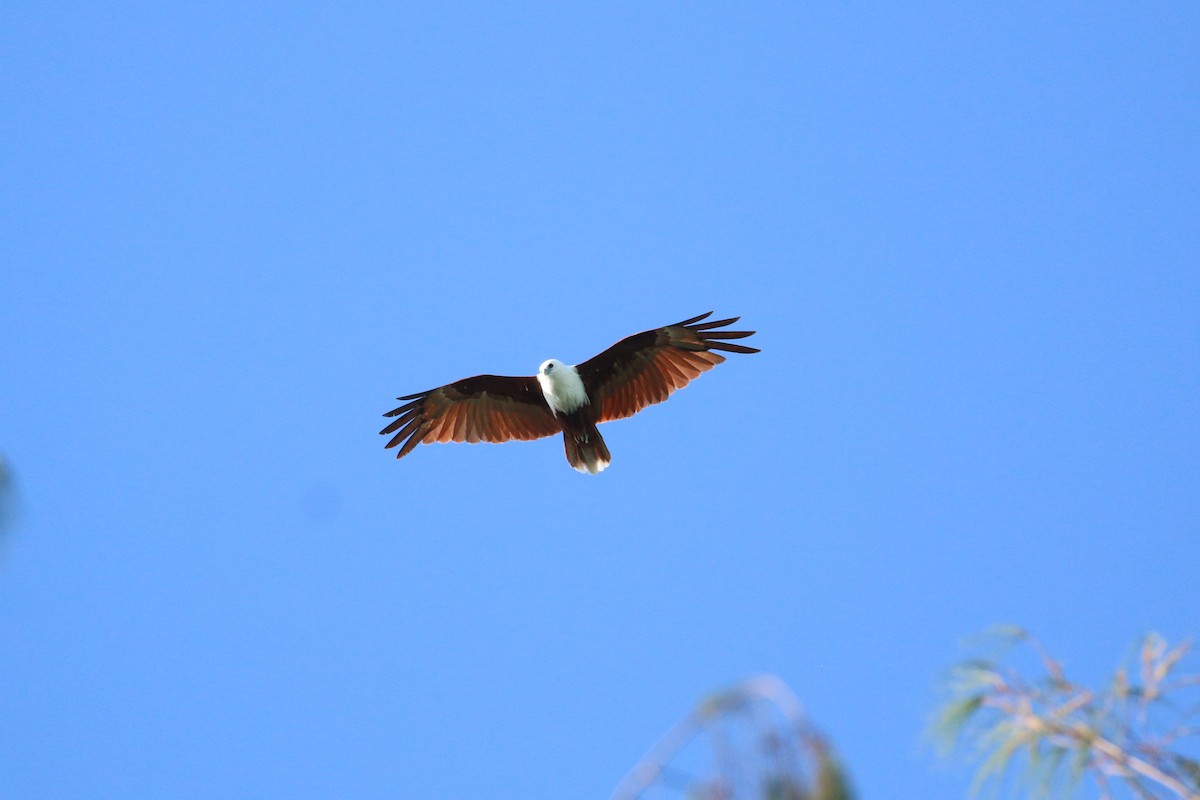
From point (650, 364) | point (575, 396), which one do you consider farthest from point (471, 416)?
point (650, 364)

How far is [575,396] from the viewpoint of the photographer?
12.9 m

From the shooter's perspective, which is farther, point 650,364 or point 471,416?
point 471,416

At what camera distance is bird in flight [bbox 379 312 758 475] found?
12836 millimetres

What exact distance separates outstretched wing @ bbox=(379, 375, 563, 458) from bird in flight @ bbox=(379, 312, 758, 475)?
0.04 ft

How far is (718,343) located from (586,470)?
2.02m

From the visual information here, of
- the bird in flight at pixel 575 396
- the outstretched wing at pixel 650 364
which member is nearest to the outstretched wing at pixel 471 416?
the bird in flight at pixel 575 396

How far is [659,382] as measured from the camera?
13.2m

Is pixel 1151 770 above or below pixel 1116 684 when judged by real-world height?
below

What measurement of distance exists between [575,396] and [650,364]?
93cm

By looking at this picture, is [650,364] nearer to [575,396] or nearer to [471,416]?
[575,396]

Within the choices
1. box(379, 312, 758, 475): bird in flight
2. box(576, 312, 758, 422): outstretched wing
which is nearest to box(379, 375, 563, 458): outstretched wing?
box(379, 312, 758, 475): bird in flight

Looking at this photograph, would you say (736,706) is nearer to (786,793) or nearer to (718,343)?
Result: (786,793)

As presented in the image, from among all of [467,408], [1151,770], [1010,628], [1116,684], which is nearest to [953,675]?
[1010,628]

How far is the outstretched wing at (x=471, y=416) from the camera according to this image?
44.8 ft
